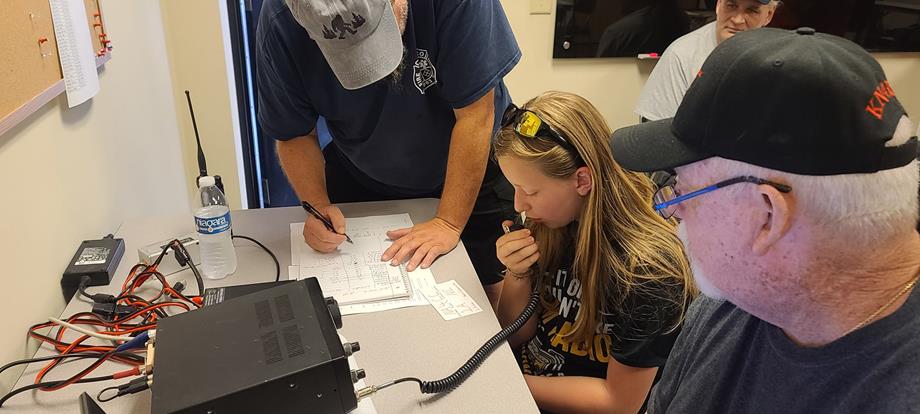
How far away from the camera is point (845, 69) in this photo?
65 centimetres

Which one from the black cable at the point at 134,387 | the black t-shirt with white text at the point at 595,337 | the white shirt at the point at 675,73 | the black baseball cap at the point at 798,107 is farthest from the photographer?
the white shirt at the point at 675,73

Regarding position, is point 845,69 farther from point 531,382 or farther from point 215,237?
point 215,237

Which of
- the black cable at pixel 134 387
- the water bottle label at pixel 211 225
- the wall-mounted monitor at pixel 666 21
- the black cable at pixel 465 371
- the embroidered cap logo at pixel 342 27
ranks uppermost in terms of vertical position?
the embroidered cap logo at pixel 342 27

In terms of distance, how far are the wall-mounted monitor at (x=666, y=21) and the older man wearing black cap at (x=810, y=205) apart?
7.02 feet

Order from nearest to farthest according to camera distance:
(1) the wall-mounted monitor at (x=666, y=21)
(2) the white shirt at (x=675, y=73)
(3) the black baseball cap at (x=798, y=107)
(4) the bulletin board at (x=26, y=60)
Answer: (3) the black baseball cap at (x=798, y=107) < (4) the bulletin board at (x=26, y=60) < (2) the white shirt at (x=675, y=73) < (1) the wall-mounted monitor at (x=666, y=21)

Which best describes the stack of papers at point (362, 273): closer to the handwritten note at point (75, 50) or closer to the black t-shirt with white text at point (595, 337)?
the black t-shirt with white text at point (595, 337)

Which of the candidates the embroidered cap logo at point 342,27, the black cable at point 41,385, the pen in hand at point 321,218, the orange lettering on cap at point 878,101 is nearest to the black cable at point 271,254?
the pen in hand at point 321,218

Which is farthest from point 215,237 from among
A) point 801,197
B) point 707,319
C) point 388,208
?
point 801,197

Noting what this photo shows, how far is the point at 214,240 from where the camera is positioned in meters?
1.34

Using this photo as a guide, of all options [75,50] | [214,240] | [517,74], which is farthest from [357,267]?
[517,74]

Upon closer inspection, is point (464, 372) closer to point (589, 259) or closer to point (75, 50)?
point (589, 259)

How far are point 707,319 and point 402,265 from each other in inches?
26.1

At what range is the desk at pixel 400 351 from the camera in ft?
3.14

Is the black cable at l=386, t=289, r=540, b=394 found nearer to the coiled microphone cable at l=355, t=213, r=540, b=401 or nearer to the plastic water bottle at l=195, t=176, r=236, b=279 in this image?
the coiled microphone cable at l=355, t=213, r=540, b=401
